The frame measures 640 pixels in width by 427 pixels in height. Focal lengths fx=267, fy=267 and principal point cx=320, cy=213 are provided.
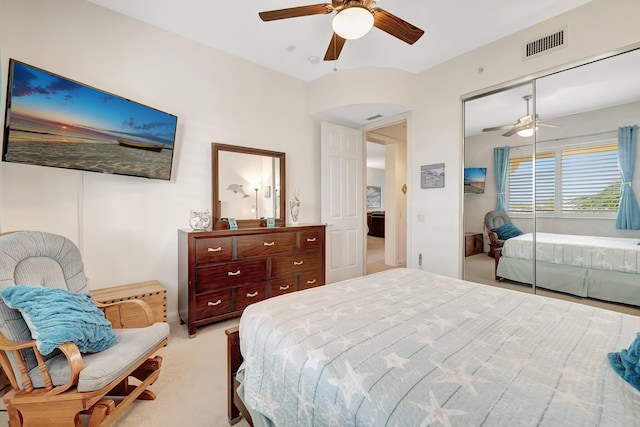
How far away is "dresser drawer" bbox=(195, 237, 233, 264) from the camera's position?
271 cm

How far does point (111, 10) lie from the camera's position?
2.65 metres

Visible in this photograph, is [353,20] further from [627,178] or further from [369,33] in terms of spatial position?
[627,178]

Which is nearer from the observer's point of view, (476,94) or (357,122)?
(476,94)

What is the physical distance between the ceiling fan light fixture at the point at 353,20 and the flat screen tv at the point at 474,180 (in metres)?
2.29

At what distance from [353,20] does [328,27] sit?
3.98 ft

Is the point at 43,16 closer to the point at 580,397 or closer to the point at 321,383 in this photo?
the point at 321,383

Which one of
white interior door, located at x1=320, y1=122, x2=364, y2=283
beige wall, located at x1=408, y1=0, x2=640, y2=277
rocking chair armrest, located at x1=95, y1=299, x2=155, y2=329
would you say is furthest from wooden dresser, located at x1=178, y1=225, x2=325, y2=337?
beige wall, located at x1=408, y1=0, x2=640, y2=277

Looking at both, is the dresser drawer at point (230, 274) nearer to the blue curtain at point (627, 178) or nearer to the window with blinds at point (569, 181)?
the window with blinds at point (569, 181)

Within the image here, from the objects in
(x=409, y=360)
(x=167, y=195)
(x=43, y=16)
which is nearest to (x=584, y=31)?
(x=409, y=360)

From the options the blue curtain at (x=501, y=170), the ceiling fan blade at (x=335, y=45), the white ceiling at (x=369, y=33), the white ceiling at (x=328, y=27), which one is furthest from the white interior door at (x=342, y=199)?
the blue curtain at (x=501, y=170)

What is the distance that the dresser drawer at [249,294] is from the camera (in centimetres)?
297

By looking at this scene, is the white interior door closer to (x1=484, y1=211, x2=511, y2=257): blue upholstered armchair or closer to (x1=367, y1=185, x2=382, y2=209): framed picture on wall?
(x1=484, y1=211, x2=511, y2=257): blue upholstered armchair

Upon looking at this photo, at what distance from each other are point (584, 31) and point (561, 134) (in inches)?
36.6

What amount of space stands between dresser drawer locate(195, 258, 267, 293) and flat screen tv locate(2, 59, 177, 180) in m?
1.14
